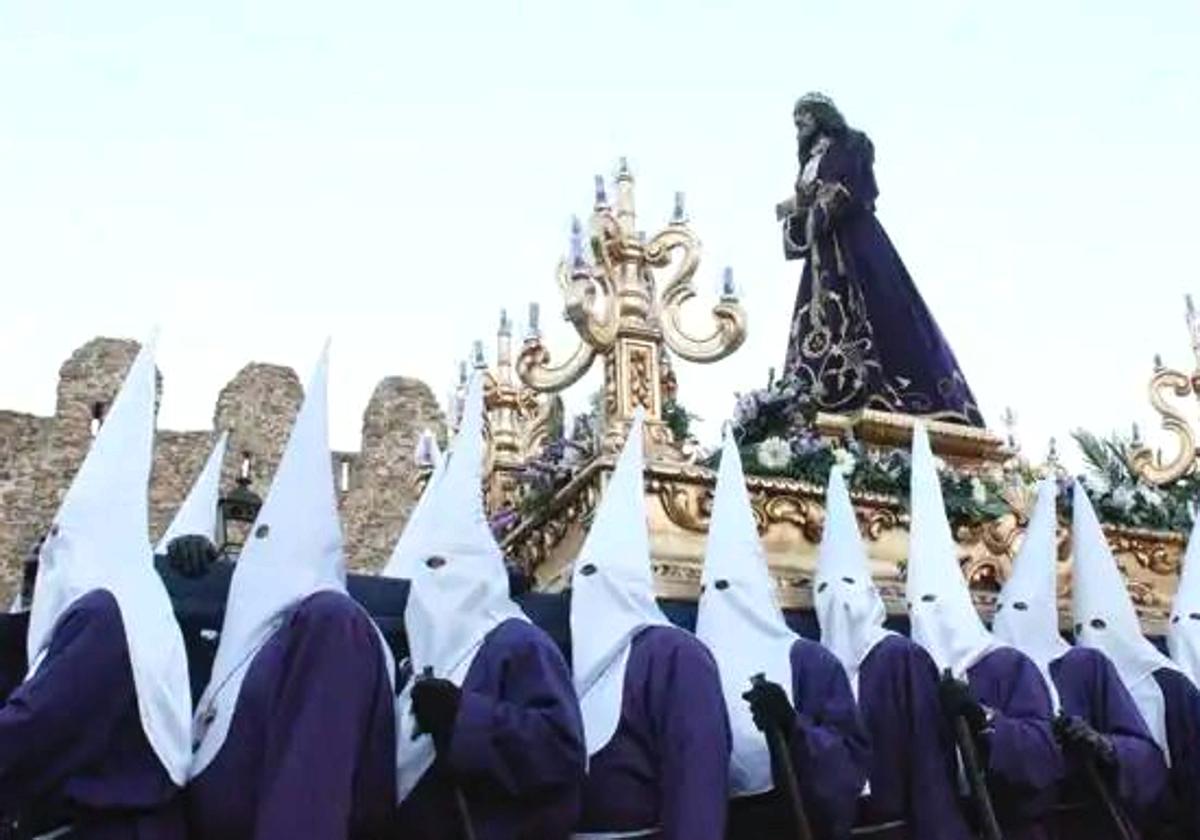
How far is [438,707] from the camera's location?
167 inches

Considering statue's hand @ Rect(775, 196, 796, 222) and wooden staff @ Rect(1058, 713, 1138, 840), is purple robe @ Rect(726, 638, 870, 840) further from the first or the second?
statue's hand @ Rect(775, 196, 796, 222)

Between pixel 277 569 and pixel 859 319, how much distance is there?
13.3 ft

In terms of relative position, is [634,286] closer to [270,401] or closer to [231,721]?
[231,721]

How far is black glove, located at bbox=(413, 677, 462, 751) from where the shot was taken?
4250mm

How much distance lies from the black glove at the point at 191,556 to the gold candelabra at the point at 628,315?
196 cm

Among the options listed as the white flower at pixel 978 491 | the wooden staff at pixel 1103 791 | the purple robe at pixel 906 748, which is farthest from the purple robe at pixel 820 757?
the white flower at pixel 978 491

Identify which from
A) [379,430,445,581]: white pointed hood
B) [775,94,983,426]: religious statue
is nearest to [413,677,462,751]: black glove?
[379,430,445,581]: white pointed hood

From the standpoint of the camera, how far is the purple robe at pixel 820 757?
4793 millimetres

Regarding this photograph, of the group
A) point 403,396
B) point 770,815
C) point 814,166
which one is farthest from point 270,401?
point 770,815

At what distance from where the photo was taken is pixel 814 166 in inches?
326

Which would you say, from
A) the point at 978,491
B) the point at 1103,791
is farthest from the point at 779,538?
the point at 1103,791

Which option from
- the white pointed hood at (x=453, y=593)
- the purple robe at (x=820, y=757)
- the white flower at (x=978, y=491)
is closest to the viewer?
the white pointed hood at (x=453, y=593)

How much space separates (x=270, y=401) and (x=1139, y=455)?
1730cm

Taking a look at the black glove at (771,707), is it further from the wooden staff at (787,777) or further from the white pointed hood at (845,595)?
the white pointed hood at (845,595)
